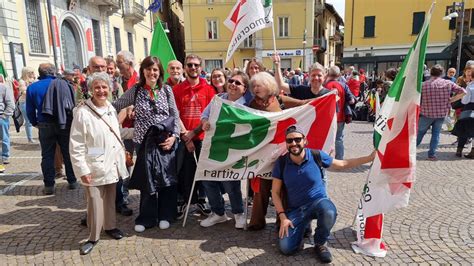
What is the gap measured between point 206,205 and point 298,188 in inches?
61.5

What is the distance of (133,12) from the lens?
2336 cm

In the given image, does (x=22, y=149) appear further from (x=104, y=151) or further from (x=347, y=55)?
(x=347, y=55)

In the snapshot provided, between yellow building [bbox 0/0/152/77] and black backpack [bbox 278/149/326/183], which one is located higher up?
yellow building [bbox 0/0/152/77]

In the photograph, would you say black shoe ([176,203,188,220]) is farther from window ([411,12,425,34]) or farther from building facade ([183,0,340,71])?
window ([411,12,425,34])

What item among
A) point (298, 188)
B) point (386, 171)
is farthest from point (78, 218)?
point (386, 171)

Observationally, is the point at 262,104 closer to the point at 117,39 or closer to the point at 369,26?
the point at 117,39

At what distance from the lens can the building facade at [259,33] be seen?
105 feet

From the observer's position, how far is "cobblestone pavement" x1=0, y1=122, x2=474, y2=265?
326 centimetres

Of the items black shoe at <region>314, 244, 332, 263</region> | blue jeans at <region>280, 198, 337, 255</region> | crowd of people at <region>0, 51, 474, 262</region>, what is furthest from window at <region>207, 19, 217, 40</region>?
black shoe at <region>314, 244, 332, 263</region>

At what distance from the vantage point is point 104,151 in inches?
130

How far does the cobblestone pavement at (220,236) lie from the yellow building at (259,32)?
92.2 ft

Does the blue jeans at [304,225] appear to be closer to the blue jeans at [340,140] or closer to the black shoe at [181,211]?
the black shoe at [181,211]

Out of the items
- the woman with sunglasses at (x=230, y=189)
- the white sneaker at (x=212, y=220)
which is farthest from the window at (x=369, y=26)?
the white sneaker at (x=212, y=220)

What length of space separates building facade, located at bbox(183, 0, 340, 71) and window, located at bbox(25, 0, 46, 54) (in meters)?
19.5
